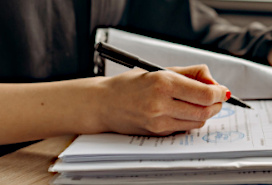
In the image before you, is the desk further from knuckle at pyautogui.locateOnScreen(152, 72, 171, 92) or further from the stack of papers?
knuckle at pyautogui.locateOnScreen(152, 72, 171, 92)

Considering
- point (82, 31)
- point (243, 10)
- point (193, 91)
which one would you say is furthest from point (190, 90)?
point (243, 10)

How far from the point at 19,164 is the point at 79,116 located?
0.11 m

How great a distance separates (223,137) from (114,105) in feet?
0.52

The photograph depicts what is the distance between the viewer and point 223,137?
45cm

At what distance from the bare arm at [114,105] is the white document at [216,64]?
16cm

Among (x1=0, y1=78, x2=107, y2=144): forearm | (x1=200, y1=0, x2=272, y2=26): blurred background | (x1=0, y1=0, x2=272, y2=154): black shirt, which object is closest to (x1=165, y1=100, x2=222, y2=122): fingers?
(x1=0, y1=78, x2=107, y2=144): forearm

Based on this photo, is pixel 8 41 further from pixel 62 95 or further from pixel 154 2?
pixel 154 2

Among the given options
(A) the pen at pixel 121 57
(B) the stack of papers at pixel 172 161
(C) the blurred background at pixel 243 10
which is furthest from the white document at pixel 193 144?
(C) the blurred background at pixel 243 10

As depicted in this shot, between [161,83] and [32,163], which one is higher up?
[161,83]

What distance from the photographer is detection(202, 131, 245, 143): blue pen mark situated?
43cm

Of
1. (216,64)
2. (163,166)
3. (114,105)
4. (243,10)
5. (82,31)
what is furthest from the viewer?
(243,10)

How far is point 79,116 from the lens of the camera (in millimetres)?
493

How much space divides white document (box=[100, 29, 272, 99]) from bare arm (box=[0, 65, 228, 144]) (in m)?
0.16

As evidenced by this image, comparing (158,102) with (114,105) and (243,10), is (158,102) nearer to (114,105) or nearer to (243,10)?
(114,105)
